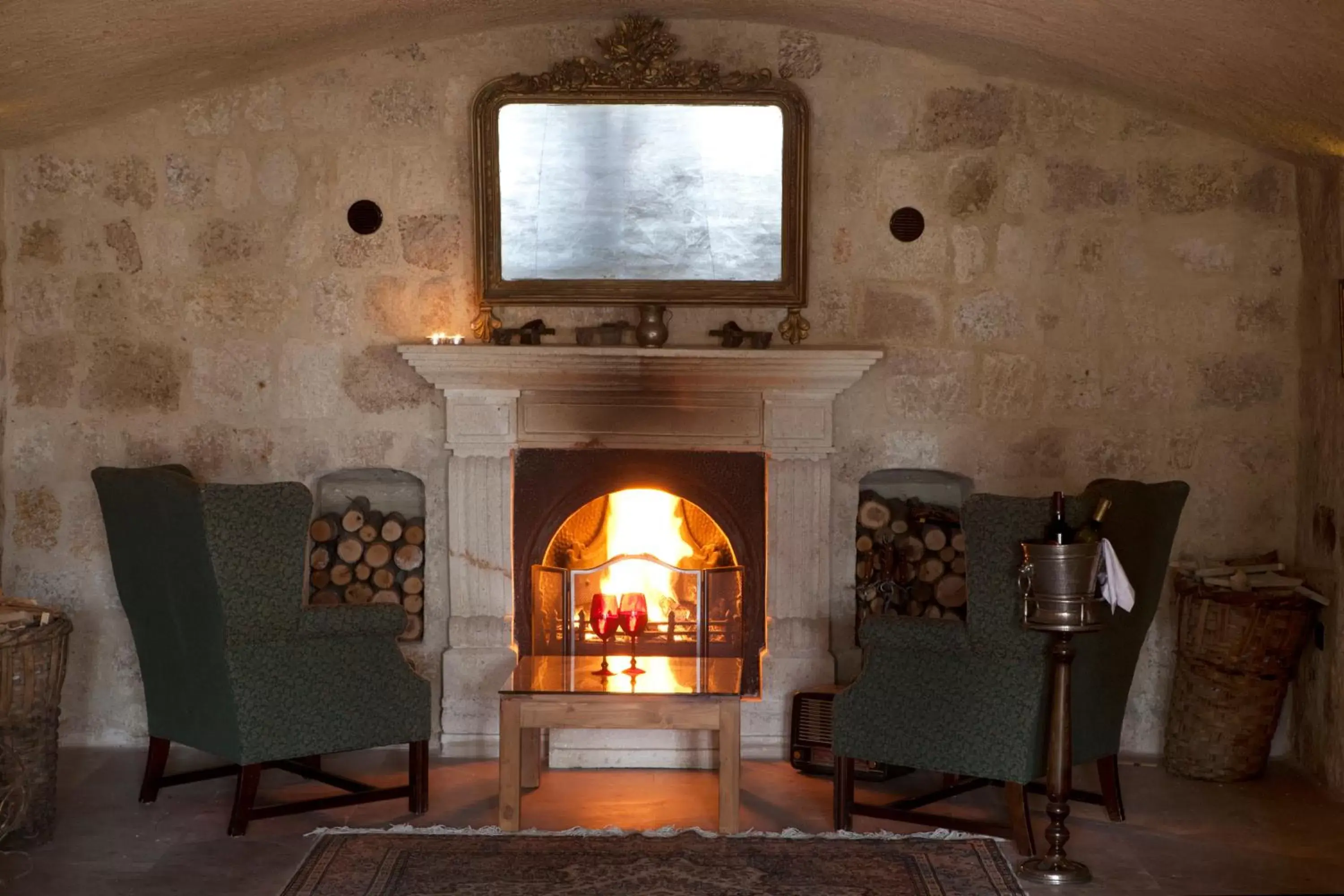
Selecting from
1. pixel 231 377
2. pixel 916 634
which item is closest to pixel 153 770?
pixel 231 377

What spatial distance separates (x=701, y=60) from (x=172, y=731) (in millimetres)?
2848

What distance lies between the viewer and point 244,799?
4.36 metres

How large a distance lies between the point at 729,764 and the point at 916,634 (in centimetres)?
65

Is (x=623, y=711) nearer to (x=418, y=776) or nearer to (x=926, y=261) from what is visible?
(x=418, y=776)

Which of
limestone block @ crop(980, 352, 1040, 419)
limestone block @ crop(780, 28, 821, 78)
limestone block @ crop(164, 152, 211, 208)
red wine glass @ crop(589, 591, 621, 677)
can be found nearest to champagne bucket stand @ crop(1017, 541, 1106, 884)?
red wine glass @ crop(589, 591, 621, 677)

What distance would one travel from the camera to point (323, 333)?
5.38 metres

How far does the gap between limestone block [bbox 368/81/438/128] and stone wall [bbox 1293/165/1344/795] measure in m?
3.04

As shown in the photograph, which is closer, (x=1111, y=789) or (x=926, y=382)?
(x=1111, y=789)

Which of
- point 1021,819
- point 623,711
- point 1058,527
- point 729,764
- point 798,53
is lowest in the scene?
point 1021,819

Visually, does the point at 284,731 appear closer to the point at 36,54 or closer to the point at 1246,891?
the point at 36,54

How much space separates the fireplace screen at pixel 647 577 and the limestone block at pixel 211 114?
6.08 ft

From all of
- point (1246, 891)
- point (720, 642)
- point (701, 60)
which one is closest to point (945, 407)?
point (720, 642)

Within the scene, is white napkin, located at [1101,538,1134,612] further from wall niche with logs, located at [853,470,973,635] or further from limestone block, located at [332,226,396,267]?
limestone block, located at [332,226,396,267]

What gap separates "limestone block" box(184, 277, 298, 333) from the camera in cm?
537
